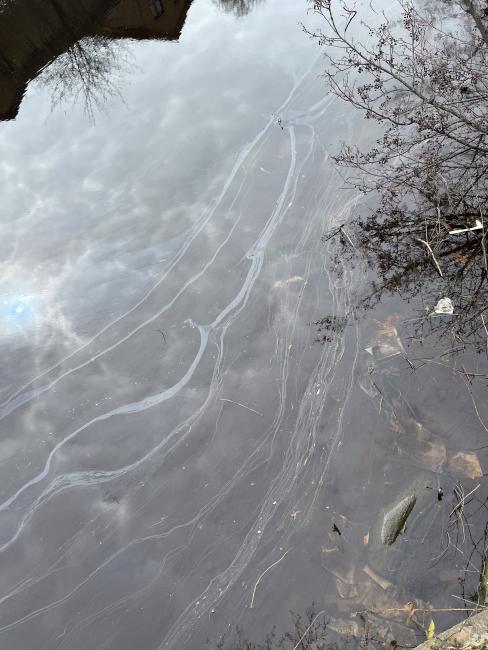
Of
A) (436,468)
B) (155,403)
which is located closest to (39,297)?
(155,403)

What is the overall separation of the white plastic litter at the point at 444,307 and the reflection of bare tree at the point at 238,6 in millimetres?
5099

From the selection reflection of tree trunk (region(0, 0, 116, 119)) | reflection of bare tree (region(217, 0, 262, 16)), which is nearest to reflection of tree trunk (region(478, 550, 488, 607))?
reflection of tree trunk (region(0, 0, 116, 119))

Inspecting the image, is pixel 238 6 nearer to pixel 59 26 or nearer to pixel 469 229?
pixel 59 26

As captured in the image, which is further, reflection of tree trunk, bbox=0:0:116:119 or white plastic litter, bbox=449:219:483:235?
reflection of tree trunk, bbox=0:0:116:119

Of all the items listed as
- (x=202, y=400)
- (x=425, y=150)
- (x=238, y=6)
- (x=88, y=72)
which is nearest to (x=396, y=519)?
(x=202, y=400)

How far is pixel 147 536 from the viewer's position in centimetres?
284

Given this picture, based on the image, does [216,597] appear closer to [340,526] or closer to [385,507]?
[340,526]

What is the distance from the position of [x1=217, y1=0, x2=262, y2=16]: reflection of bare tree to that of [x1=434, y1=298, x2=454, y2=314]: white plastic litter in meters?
5.10

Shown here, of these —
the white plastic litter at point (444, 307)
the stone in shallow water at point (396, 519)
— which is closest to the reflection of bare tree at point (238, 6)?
the white plastic litter at point (444, 307)

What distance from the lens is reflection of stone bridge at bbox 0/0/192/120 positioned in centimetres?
611

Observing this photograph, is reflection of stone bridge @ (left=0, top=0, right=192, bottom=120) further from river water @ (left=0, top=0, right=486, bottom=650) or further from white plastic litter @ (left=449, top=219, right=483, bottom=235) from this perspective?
white plastic litter @ (left=449, top=219, right=483, bottom=235)

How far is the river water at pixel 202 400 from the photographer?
8.61ft

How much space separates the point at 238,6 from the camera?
253 inches

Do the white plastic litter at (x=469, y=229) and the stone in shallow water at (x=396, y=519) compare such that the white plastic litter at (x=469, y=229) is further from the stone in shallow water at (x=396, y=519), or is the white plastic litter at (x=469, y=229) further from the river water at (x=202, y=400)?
the stone in shallow water at (x=396, y=519)
